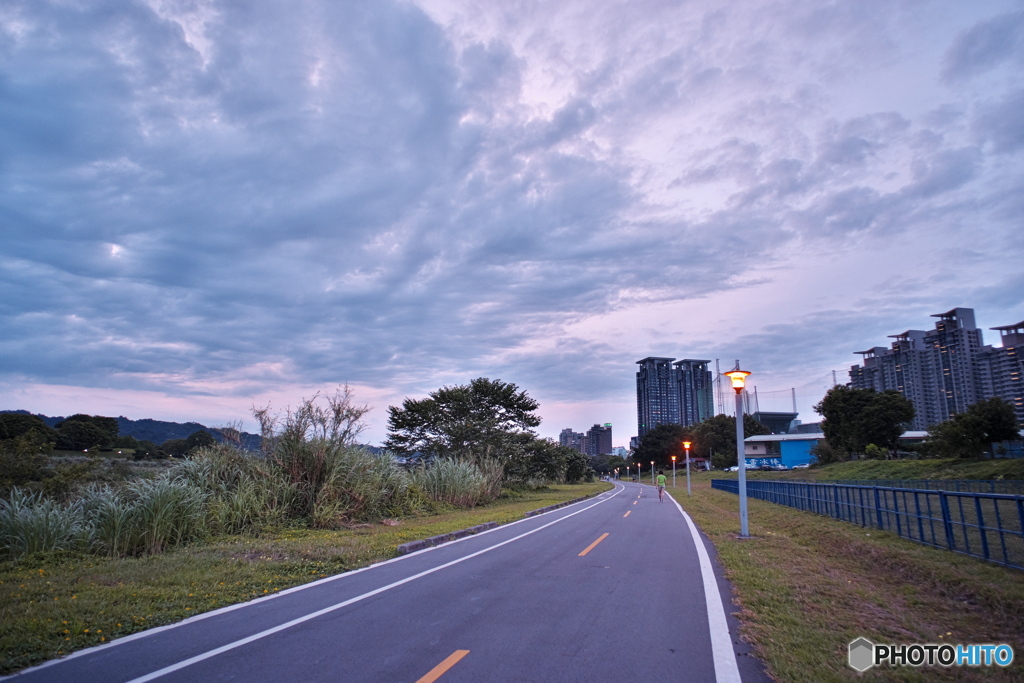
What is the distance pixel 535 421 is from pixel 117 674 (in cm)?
3707

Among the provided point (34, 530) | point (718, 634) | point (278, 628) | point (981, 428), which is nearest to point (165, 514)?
point (34, 530)

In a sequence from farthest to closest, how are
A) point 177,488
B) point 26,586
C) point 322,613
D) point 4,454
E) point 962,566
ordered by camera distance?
point 4,454 → point 177,488 → point 962,566 → point 26,586 → point 322,613

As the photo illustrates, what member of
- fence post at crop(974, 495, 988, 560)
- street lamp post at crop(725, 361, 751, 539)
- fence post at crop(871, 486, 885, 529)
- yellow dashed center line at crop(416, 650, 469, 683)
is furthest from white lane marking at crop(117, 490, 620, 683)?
fence post at crop(871, 486, 885, 529)

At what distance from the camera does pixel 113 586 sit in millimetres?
7430

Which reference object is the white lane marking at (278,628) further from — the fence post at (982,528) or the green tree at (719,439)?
the green tree at (719,439)

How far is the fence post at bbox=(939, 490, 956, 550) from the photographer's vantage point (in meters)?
9.80

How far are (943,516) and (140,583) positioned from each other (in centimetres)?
1361

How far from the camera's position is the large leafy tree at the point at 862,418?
6119 cm

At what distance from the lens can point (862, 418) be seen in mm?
62875

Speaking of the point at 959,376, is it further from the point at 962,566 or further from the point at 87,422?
the point at 87,422

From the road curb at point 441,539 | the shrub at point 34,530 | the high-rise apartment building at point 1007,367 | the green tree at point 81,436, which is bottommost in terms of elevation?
the road curb at point 441,539

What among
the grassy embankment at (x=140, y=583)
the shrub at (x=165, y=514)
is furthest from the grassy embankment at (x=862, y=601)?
the shrub at (x=165, y=514)

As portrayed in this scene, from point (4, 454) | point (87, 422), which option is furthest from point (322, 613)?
point (87, 422)

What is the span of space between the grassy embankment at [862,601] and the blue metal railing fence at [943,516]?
30cm
